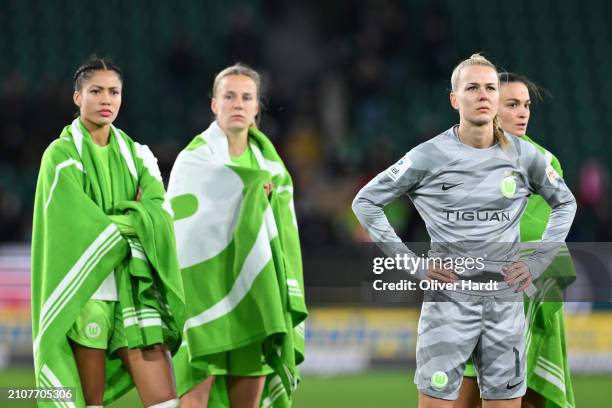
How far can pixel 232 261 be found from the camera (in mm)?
6160

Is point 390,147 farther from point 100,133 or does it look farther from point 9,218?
point 100,133

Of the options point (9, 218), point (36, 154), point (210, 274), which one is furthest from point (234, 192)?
point (36, 154)

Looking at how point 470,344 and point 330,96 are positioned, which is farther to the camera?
point 330,96

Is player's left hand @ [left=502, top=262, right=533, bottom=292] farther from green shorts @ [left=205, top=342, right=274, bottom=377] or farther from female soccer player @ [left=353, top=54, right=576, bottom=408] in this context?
green shorts @ [left=205, top=342, right=274, bottom=377]

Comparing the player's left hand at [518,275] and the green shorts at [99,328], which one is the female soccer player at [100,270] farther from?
the player's left hand at [518,275]

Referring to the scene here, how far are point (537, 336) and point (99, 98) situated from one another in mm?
2551

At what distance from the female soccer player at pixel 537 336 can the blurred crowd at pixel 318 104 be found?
6094 millimetres

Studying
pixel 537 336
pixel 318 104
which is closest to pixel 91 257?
pixel 537 336

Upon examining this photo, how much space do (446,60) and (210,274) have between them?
991 centimetres

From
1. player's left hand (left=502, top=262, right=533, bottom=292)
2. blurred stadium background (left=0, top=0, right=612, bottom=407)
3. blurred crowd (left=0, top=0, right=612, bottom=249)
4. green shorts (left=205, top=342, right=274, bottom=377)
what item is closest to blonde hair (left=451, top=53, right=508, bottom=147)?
player's left hand (left=502, top=262, right=533, bottom=292)

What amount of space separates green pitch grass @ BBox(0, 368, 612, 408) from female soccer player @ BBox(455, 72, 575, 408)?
3.10 meters

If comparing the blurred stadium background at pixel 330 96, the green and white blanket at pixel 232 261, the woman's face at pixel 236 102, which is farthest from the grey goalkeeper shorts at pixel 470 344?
the blurred stadium background at pixel 330 96

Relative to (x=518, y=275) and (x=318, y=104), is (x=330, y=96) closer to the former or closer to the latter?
(x=318, y=104)

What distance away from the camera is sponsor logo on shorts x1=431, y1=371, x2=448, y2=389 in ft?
16.3
